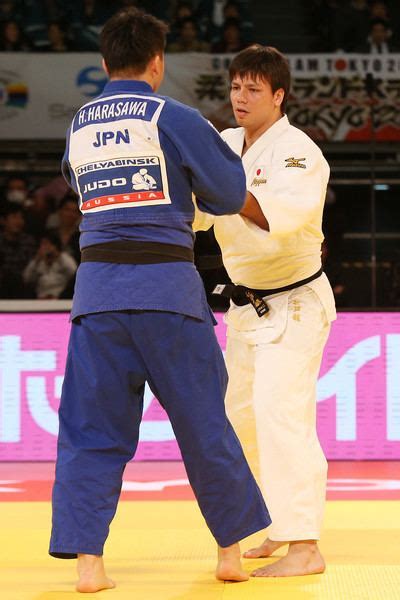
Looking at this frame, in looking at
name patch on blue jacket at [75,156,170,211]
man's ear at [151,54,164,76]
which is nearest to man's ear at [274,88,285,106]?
man's ear at [151,54,164,76]

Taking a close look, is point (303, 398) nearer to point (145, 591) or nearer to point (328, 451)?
point (145, 591)

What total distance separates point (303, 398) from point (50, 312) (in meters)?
3.15

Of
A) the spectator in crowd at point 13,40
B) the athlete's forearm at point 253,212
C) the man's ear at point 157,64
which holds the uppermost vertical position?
the spectator in crowd at point 13,40

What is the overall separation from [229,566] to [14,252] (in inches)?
242

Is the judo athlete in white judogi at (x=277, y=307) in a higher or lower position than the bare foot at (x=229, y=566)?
higher

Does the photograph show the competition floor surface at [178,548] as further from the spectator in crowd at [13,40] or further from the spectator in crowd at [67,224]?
the spectator in crowd at [13,40]

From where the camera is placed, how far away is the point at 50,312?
6.42 metres

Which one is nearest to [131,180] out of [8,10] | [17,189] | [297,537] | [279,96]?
[279,96]

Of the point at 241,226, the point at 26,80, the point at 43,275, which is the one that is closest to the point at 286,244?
the point at 241,226

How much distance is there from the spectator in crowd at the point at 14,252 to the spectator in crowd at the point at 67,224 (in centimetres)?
25

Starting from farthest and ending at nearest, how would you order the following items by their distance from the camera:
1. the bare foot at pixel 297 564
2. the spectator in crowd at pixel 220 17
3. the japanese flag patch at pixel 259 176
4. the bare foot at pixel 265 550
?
the spectator in crowd at pixel 220 17
the bare foot at pixel 265 550
the japanese flag patch at pixel 259 176
the bare foot at pixel 297 564

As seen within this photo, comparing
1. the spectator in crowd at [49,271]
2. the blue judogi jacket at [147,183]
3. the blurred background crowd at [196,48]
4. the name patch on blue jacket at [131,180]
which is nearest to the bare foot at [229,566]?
the blue judogi jacket at [147,183]

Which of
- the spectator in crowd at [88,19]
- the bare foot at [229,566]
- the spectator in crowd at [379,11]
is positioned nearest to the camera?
the bare foot at [229,566]

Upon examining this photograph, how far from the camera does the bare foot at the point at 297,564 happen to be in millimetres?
3340
